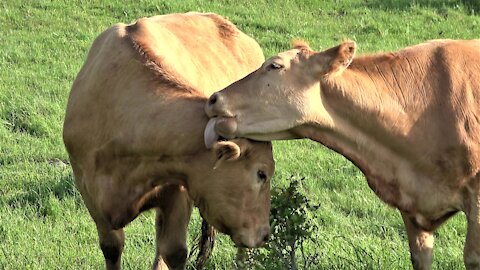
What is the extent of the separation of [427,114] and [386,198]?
584mm

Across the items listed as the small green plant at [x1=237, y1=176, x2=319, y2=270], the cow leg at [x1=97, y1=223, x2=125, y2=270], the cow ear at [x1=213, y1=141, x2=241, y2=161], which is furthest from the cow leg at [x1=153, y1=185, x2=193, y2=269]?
the cow ear at [x1=213, y1=141, x2=241, y2=161]

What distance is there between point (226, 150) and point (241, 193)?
378 millimetres

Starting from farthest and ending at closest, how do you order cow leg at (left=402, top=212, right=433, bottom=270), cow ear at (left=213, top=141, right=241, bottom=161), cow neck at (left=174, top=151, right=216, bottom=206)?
cow leg at (left=402, top=212, right=433, bottom=270) → cow neck at (left=174, top=151, right=216, bottom=206) → cow ear at (left=213, top=141, right=241, bottom=161)

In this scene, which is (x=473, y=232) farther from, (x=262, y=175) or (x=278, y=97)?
(x=278, y=97)

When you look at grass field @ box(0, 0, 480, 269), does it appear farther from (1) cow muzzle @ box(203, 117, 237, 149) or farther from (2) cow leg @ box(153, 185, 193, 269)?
(1) cow muzzle @ box(203, 117, 237, 149)

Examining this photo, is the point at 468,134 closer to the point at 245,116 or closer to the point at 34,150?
the point at 245,116

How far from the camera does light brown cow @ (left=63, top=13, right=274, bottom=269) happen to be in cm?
565

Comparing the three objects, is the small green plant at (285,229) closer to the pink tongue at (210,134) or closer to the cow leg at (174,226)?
the cow leg at (174,226)

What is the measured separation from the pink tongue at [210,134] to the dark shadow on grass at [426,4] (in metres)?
10.6

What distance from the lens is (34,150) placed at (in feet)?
32.2

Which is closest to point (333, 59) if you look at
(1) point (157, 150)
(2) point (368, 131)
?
(2) point (368, 131)

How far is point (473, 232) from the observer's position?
20.0ft

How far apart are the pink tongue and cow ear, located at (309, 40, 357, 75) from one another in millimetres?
673

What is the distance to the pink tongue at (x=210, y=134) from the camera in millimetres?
5469
